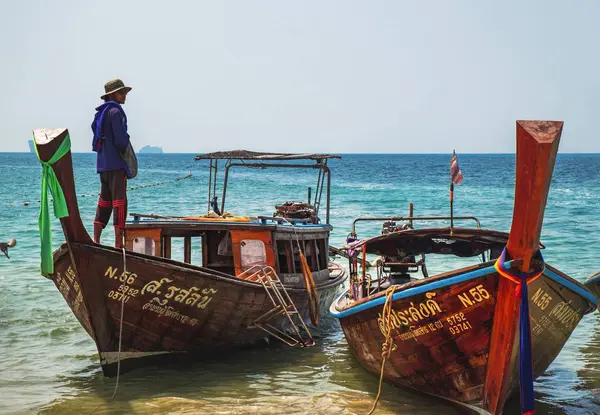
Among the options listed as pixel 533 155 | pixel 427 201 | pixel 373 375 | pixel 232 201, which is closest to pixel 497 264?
pixel 533 155

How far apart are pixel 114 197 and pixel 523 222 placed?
5.28 m

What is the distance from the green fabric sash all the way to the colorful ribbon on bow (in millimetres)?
4429

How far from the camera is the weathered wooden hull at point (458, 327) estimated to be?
7.62 meters

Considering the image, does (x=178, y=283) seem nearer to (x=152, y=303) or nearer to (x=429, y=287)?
(x=152, y=303)

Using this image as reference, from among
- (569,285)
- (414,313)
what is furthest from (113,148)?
(569,285)

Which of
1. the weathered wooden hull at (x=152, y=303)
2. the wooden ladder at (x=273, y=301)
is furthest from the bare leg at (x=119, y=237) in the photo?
the wooden ladder at (x=273, y=301)

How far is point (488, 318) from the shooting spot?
7.60m

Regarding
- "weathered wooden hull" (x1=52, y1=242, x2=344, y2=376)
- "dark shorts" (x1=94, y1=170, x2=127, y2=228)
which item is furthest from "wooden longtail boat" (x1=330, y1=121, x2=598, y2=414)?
"dark shorts" (x1=94, y1=170, x2=127, y2=228)

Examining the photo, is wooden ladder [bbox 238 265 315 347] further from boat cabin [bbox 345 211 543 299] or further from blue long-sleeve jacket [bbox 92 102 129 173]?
blue long-sleeve jacket [bbox 92 102 129 173]

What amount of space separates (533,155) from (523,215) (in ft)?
1.95

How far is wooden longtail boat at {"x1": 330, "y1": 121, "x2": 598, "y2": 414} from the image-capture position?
653cm

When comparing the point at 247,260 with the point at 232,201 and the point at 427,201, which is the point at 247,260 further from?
the point at 427,201

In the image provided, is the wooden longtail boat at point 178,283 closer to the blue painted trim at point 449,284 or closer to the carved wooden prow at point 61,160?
the carved wooden prow at point 61,160

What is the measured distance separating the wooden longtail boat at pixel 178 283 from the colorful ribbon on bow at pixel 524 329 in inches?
158
